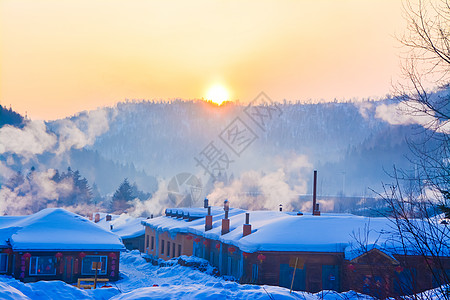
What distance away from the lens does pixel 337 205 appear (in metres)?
123

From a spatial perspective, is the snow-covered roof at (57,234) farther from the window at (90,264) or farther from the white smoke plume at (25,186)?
the white smoke plume at (25,186)

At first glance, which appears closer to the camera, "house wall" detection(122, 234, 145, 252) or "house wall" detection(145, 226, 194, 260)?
"house wall" detection(145, 226, 194, 260)

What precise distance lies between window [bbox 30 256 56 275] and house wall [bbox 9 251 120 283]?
0.45 ft

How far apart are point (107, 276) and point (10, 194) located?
7838cm

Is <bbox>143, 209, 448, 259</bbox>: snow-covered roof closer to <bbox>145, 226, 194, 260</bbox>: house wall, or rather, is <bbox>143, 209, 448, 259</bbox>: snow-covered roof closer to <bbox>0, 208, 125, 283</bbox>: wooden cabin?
<bbox>145, 226, 194, 260</bbox>: house wall

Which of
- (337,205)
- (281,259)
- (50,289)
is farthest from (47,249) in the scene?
(337,205)

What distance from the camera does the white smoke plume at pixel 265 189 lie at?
122637 millimetres

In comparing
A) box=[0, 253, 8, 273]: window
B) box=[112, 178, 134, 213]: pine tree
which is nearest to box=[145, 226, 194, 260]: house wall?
box=[0, 253, 8, 273]: window

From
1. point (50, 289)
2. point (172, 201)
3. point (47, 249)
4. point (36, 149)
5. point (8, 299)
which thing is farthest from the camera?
point (36, 149)

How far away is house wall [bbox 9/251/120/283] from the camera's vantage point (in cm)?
2984

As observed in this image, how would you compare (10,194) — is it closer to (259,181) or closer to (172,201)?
(172,201)

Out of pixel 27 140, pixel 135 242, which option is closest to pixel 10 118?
pixel 27 140

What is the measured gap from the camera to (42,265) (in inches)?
1202

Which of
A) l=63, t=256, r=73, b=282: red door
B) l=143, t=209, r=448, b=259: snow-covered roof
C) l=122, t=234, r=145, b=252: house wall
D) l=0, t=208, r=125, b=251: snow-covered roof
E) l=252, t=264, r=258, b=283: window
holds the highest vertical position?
l=143, t=209, r=448, b=259: snow-covered roof
